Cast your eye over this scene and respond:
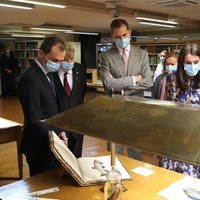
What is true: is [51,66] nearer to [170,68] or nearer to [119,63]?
[119,63]

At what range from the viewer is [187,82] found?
2.20m

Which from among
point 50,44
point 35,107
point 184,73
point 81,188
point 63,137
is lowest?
point 81,188

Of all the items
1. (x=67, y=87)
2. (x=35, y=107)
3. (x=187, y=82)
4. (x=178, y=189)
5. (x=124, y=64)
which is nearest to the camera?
(x=178, y=189)

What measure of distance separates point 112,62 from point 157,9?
5.50 m

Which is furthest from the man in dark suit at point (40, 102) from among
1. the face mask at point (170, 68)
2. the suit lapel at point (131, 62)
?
the face mask at point (170, 68)

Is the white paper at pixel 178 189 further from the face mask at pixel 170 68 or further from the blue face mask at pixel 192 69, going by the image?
the face mask at pixel 170 68

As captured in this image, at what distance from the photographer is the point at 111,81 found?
2.40 metres

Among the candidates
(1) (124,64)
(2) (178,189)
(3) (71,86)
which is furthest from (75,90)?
(2) (178,189)

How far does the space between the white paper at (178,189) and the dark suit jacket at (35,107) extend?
879mm

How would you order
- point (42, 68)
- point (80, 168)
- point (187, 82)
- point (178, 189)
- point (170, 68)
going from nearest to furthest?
point (178, 189)
point (80, 168)
point (42, 68)
point (187, 82)
point (170, 68)

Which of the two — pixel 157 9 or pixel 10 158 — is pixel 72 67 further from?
pixel 157 9

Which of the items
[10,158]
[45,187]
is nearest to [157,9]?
[10,158]

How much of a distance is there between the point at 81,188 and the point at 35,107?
27.2 inches

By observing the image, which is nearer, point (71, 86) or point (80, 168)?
point (80, 168)
